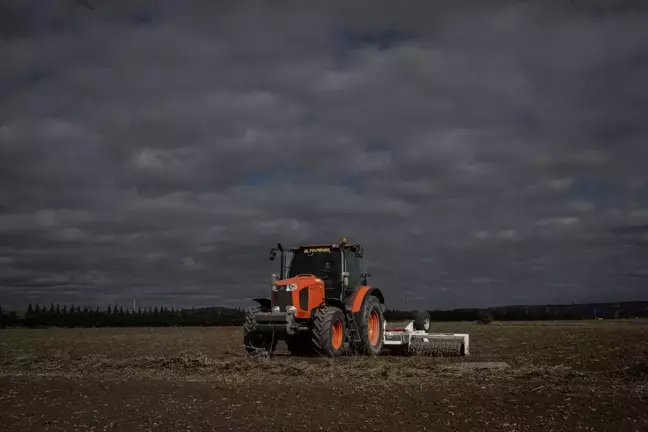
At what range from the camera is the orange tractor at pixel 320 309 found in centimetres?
1975

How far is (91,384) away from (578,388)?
933cm

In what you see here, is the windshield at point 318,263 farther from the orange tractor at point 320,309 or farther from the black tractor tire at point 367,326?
the black tractor tire at point 367,326

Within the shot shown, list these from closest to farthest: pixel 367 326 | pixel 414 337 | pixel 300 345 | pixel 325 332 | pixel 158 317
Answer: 1. pixel 325 332
2. pixel 367 326
3. pixel 300 345
4. pixel 414 337
5. pixel 158 317

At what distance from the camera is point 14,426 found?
10.5 metres

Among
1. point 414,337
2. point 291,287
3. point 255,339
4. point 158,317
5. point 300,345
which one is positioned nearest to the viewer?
point 291,287

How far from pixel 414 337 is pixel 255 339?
4786 millimetres

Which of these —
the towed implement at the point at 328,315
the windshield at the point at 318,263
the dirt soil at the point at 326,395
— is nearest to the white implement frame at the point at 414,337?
the towed implement at the point at 328,315

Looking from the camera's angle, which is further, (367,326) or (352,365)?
(367,326)

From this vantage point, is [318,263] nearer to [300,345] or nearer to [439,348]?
[300,345]

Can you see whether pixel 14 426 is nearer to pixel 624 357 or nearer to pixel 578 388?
pixel 578 388

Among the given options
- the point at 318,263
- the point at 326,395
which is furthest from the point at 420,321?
the point at 326,395

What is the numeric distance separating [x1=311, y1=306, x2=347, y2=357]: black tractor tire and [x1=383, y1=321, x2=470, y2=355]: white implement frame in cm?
245

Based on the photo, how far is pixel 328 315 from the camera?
773 inches

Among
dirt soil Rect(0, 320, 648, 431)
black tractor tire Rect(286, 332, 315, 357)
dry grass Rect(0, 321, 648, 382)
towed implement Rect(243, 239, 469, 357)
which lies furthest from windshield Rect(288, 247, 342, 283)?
dirt soil Rect(0, 320, 648, 431)
